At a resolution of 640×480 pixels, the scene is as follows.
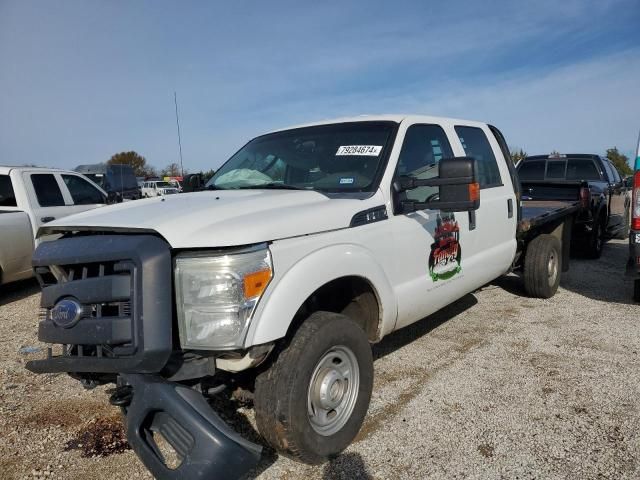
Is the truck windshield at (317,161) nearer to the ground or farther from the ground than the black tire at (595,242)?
farther from the ground

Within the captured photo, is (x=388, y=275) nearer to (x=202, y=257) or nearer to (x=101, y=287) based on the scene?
(x=202, y=257)

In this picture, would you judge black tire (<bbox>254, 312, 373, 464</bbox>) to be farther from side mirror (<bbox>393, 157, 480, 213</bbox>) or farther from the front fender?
side mirror (<bbox>393, 157, 480, 213</bbox>)

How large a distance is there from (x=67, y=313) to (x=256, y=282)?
35.0 inches

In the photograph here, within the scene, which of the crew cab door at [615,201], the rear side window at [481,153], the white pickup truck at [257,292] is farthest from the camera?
the crew cab door at [615,201]

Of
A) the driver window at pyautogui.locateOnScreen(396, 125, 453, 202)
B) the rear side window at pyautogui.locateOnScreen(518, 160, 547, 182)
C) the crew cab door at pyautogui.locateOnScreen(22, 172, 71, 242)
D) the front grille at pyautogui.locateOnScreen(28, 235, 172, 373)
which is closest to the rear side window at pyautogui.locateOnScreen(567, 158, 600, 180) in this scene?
the rear side window at pyautogui.locateOnScreen(518, 160, 547, 182)

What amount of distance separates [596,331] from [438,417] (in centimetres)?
246

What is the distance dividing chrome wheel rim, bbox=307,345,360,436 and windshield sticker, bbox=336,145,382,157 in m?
1.37

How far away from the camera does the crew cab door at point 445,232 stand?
134 inches

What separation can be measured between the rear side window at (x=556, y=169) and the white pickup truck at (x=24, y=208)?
8.62 meters

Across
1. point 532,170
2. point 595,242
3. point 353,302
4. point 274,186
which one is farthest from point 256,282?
point 532,170

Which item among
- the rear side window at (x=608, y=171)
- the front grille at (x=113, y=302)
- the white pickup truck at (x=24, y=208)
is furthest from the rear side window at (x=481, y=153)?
the rear side window at (x=608, y=171)

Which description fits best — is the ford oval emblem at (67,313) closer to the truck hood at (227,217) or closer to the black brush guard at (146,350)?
the black brush guard at (146,350)

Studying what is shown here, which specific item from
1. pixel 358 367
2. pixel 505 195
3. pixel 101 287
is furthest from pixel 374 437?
pixel 505 195

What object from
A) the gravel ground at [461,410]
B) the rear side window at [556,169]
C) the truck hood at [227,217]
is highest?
the truck hood at [227,217]
